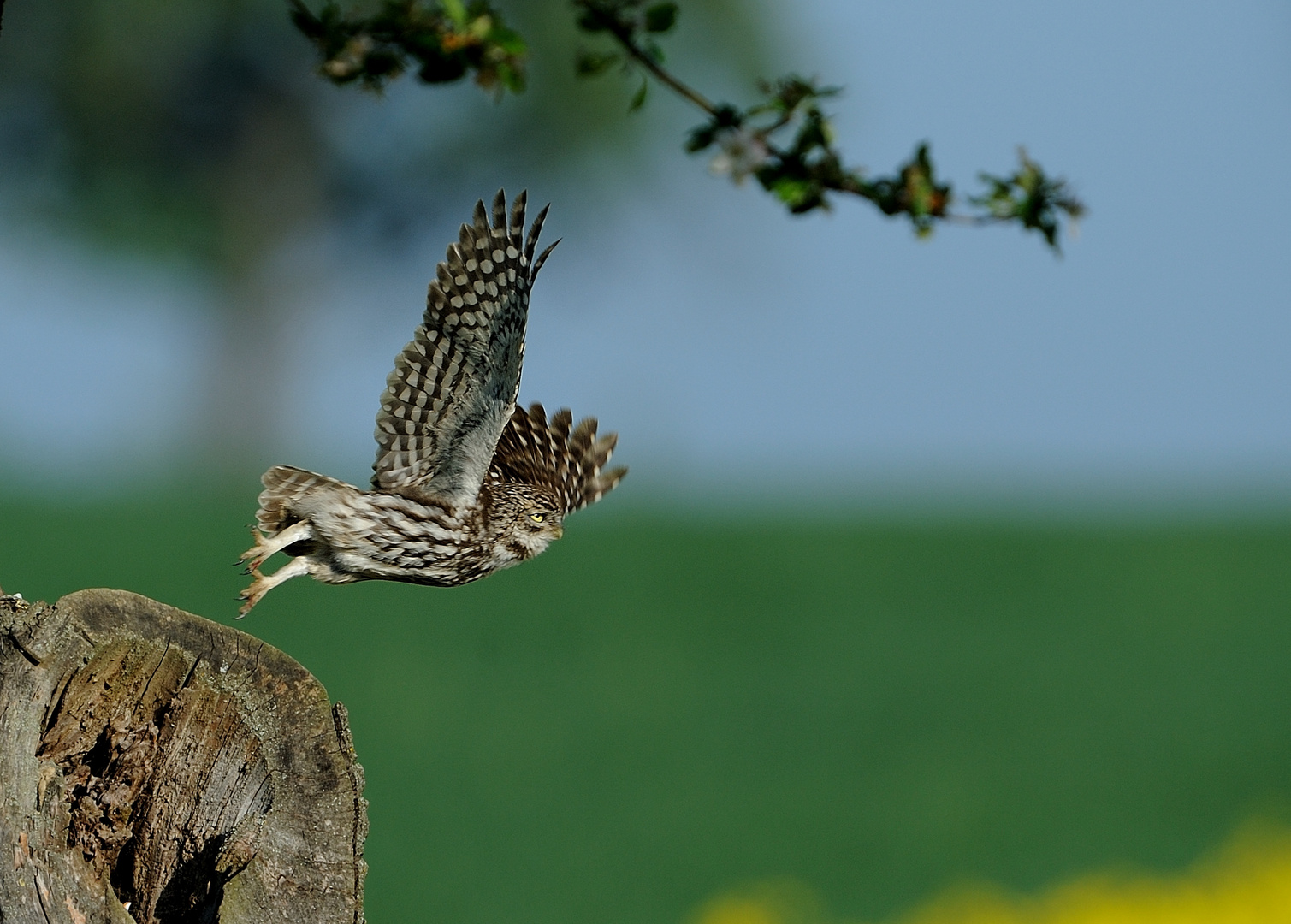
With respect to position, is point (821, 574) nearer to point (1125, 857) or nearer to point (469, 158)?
point (1125, 857)

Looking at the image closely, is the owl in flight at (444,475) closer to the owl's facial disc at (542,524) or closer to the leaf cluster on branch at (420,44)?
the owl's facial disc at (542,524)

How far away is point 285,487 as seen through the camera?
4.64 m

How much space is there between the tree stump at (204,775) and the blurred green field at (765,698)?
618 cm

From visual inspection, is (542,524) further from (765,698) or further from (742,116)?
(765,698)

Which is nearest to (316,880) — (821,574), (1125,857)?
(1125,857)

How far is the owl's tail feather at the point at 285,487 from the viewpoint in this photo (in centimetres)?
462

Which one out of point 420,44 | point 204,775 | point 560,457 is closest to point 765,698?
point 560,457

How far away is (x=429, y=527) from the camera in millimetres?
4742

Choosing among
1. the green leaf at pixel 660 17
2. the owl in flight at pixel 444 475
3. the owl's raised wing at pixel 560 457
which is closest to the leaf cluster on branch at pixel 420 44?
the green leaf at pixel 660 17

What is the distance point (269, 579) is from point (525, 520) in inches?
35.5

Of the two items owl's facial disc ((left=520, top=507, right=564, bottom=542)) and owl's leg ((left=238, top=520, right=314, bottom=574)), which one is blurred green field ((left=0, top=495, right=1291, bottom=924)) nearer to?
owl's facial disc ((left=520, top=507, right=564, bottom=542))

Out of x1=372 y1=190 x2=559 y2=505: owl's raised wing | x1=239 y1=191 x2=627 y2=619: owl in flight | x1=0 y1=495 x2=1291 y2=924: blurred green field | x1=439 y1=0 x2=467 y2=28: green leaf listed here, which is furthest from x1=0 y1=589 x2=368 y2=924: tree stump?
x1=0 y1=495 x2=1291 y2=924: blurred green field

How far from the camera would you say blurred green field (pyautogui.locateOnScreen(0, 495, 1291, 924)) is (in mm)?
10469

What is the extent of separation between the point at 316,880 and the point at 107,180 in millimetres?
23232
